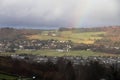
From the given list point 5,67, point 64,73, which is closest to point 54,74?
point 64,73

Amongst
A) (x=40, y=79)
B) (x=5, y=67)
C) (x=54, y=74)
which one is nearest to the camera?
(x=40, y=79)

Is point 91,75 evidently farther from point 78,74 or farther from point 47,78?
point 47,78

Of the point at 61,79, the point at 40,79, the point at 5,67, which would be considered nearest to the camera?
the point at 40,79

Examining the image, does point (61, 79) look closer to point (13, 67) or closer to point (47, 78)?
point (47, 78)

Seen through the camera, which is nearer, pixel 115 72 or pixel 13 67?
pixel 115 72

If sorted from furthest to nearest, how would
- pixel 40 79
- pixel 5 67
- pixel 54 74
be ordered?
1. pixel 5 67
2. pixel 54 74
3. pixel 40 79

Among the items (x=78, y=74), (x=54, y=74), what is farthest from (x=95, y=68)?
(x=54, y=74)

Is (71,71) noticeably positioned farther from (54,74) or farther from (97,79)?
(97,79)

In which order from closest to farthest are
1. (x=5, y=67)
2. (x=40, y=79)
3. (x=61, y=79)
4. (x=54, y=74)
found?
(x=40, y=79), (x=61, y=79), (x=54, y=74), (x=5, y=67)

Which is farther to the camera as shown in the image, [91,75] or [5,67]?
[5,67]
